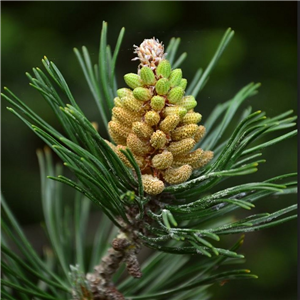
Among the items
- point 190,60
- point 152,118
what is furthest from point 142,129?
point 190,60

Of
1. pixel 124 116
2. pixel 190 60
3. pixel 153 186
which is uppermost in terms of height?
pixel 190 60

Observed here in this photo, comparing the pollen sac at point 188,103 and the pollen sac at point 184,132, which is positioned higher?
the pollen sac at point 188,103

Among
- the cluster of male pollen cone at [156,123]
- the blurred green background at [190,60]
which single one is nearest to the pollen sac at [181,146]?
the cluster of male pollen cone at [156,123]

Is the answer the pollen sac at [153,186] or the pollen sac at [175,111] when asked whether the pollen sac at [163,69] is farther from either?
the pollen sac at [153,186]

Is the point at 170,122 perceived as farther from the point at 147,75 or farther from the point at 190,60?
the point at 190,60

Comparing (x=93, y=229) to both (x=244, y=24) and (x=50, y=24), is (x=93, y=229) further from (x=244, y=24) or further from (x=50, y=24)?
(x=244, y=24)

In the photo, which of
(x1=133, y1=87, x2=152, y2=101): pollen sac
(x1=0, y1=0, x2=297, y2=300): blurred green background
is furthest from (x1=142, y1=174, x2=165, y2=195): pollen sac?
(x1=0, y1=0, x2=297, y2=300): blurred green background
